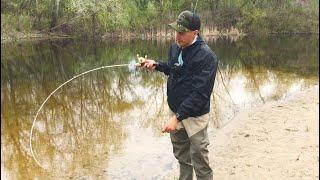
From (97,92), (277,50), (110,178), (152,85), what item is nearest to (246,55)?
(277,50)

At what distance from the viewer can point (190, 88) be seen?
4.02 meters

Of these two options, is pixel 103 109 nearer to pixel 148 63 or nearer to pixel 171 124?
pixel 148 63

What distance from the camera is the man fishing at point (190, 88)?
12.8ft

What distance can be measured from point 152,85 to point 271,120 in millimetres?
4830

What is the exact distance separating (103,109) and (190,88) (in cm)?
582

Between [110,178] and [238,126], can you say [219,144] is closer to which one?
[238,126]

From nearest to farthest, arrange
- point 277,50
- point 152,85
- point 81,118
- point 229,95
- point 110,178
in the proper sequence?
point 110,178 < point 81,118 < point 229,95 < point 152,85 < point 277,50

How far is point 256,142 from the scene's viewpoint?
22.1 ft

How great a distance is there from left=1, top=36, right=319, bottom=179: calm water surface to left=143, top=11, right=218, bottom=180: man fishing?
5.28 feet

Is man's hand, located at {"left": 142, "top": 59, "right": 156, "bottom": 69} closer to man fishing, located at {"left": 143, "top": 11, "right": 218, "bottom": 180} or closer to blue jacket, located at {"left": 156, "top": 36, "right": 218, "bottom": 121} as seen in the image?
man fishing, located at {"left": 143, "top": 11, "right": 218, "bottom": 180}

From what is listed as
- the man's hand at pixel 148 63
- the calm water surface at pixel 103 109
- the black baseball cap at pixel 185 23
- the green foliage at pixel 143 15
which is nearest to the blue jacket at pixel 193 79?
the black baseball cap at pixel 185 23

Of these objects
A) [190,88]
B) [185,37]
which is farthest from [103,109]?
[185,37]

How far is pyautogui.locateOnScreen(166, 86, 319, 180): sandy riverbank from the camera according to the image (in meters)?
5.37

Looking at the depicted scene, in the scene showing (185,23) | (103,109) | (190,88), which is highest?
(185,23)
